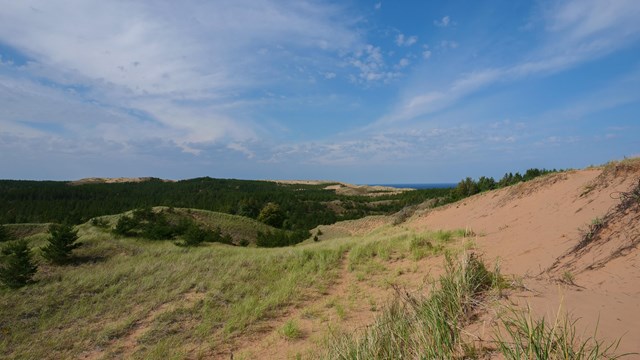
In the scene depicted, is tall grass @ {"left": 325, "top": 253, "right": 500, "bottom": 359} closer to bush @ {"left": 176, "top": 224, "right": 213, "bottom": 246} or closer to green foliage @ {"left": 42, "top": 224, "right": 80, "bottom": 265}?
green foliage @ {"left": 42, "top": 224, "right": 80, "bottom": 265}

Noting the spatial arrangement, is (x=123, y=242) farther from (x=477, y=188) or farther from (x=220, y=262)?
(x=477, y=188)

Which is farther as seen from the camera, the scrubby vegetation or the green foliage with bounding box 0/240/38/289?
the scrubby vegetation

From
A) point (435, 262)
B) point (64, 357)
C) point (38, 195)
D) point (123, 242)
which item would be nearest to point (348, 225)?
point (123, 242)

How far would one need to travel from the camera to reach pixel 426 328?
12.2ft

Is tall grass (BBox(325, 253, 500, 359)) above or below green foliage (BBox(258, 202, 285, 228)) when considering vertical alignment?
above

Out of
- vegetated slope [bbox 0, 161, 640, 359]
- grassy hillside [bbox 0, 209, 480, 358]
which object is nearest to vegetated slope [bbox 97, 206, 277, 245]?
vegetated slope [bbox 0, 161, 640, 359]

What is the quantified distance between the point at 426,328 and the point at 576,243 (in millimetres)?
6117

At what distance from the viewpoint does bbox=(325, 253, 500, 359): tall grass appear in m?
3.48

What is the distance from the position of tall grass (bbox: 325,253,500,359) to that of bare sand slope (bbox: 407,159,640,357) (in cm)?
61

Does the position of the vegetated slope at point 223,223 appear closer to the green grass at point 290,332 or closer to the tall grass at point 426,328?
the green grass at point 290,332

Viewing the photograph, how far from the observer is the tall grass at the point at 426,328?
3.48 metres

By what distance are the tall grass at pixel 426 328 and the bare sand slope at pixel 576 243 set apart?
0.61 meters

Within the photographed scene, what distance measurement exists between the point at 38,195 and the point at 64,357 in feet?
292

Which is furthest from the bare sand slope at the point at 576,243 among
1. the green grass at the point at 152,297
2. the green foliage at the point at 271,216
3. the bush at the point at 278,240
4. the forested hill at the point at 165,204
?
the forested hill at the point at 165,204
